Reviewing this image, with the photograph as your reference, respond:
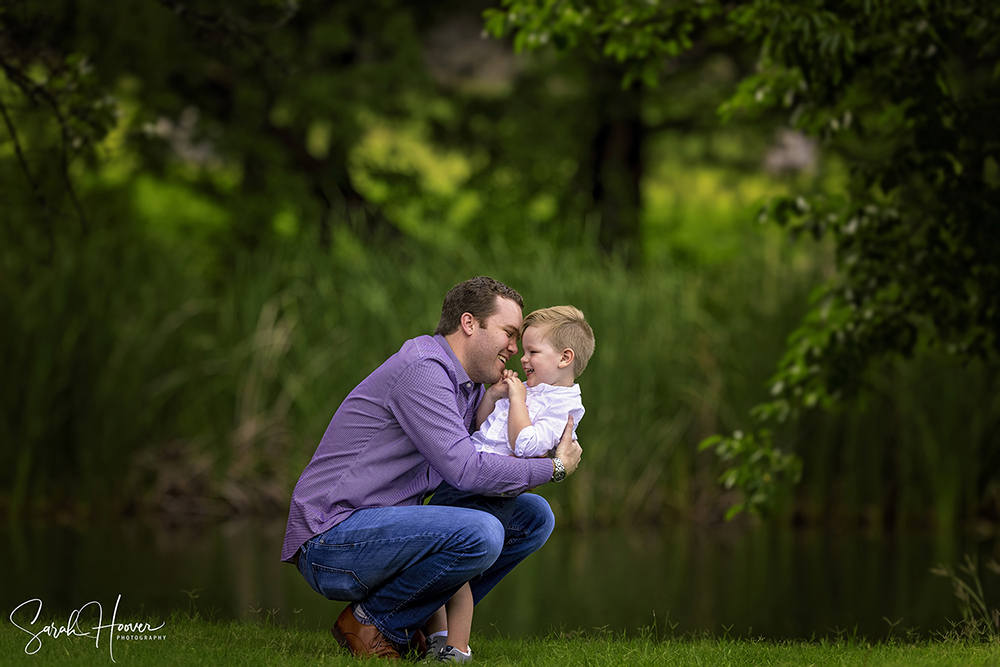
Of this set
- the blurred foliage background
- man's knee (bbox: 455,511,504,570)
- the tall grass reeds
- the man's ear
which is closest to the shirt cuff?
man's knee (bbox: 455,511,504,570)

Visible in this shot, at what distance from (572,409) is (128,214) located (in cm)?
710

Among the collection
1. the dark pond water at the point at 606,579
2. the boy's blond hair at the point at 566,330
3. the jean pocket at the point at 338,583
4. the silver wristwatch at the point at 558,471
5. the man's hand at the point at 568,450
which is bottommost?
the dark pond water at the point at 606,579

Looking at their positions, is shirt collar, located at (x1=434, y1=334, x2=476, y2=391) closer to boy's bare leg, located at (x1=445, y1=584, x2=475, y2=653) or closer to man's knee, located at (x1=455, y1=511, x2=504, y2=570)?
man's knee, located at (x1=455, y1=511, x2=504, y2=570)

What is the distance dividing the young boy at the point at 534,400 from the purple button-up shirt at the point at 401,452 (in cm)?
9

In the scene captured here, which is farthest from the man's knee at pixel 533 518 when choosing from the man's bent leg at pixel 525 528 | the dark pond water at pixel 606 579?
the dark pond water at pixel 606 579

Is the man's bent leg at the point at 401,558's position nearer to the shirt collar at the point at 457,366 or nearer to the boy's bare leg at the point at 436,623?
the boy's bare leg at the point at 436,623

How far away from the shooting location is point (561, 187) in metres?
12.8

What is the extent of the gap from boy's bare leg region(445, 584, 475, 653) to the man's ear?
2.72 feet

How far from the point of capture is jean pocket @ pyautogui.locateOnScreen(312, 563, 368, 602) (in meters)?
3.52

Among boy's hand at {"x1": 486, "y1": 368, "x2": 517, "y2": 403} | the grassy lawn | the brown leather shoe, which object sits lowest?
the grassy lawn

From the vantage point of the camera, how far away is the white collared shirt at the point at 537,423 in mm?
3484

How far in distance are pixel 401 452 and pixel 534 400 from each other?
45cm

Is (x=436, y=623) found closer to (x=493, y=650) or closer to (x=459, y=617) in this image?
(x=459, y=617)
